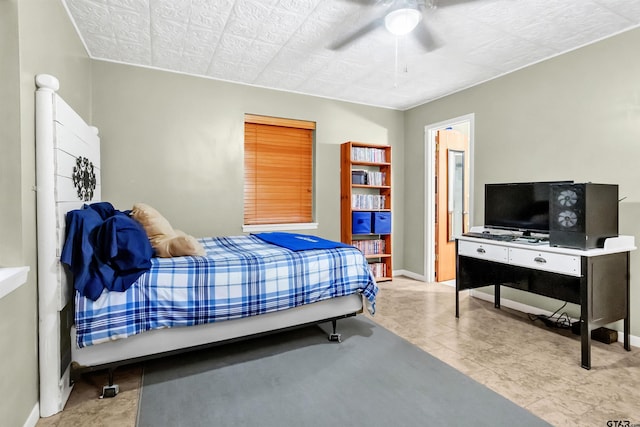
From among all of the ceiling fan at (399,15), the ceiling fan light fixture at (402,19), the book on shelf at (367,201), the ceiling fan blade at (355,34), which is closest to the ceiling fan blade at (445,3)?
the ceiling fan at (399,15)

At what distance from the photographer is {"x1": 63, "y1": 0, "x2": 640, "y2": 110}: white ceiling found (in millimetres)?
2404

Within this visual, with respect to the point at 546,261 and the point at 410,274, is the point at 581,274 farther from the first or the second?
the point at 410,274

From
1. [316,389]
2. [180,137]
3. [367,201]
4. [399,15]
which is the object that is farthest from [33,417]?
[367,201]

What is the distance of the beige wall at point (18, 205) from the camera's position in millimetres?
1496

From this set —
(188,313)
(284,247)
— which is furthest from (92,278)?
(284,247)

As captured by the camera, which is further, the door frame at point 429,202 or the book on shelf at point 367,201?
the door frame at point 429,202

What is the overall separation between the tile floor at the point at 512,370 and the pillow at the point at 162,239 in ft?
2.76

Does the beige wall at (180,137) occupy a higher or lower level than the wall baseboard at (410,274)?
higher

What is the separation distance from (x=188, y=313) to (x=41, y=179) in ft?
3.66

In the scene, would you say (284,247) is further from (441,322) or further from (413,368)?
(441,322)

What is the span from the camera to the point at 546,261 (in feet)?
8.52

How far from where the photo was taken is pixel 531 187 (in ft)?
10.4

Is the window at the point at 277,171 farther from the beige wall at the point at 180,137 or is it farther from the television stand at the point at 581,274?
the television stand at the point at 581,274

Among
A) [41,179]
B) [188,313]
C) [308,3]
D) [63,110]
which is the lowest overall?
[188,313]
